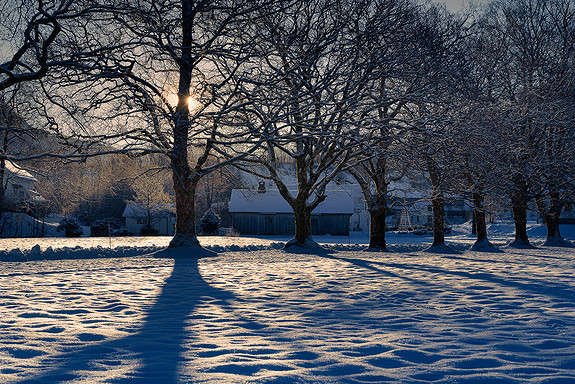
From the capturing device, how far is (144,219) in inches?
1930

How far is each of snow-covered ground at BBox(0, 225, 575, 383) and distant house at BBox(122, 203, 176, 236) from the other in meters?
39.6

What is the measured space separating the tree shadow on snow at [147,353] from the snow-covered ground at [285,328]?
0.6 inches

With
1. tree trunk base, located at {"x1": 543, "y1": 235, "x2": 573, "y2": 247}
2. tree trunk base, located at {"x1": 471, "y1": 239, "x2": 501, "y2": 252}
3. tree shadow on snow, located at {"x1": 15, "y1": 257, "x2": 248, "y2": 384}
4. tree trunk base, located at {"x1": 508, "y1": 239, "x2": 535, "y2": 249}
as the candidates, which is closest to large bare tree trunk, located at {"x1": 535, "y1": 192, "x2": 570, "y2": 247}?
tree trunk base, located at {"x1": 543, "y1": 235, "x2": 573, "y2": 247}

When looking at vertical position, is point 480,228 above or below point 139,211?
below

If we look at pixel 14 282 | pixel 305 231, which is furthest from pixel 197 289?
pixel 305 231

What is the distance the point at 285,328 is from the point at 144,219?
4628cm

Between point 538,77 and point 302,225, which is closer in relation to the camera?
point 302,225

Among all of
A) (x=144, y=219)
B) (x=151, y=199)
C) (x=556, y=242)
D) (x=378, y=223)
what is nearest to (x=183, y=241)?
(x=378, y=223)

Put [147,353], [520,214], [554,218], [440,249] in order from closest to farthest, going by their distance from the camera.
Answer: [147,353] < [440,249] < [520,214] < [554,218]

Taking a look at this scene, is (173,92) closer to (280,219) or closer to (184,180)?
(184,180)

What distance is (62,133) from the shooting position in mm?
13992

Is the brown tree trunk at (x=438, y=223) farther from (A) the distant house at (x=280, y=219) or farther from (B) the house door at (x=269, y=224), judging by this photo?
(B) the house door at (x=269, y=224)

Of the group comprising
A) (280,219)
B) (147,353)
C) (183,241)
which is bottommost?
(147,353)

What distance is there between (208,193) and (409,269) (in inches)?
2080
